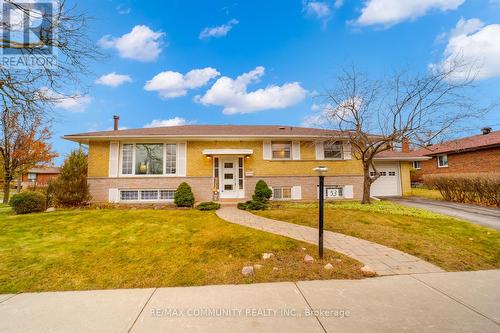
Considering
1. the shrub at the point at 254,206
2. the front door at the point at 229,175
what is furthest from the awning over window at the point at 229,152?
the shrub at the point at 254,206

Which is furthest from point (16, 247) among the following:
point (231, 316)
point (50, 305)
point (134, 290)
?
point (231, 316)

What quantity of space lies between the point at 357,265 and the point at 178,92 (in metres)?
23.5

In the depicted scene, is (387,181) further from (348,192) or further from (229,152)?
(229,152)

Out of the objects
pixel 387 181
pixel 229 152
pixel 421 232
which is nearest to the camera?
pixel 421 232

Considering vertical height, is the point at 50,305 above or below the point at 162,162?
below

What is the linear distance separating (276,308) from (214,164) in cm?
1007

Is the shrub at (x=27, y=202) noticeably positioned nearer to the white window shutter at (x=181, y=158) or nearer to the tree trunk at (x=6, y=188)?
the white window shutter at (x=181, y=158)

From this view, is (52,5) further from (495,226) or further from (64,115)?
(495,226)

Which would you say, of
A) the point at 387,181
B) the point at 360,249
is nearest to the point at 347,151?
the point at 387,181

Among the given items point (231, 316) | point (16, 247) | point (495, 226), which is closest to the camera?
point (231, 316)

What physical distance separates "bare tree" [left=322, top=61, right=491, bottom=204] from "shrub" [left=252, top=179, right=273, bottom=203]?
16.0 feet

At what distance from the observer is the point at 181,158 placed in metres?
12.2

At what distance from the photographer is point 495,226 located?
22.6ft

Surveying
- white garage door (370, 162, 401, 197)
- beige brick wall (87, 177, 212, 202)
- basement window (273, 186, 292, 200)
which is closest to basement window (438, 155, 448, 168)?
white garage door (370, 162, 401, 197)
